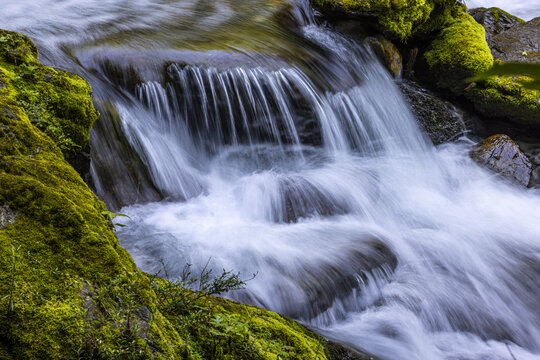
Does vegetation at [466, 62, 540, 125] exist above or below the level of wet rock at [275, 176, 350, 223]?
above

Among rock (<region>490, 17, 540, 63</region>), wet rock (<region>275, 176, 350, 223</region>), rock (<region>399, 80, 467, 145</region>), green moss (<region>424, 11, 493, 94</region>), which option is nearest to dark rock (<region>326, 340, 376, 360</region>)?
wet rock (<region>275, 176, 350, 223</region>)

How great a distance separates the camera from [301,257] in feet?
17.4

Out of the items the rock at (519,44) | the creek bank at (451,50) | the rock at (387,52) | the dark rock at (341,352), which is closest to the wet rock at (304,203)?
the dark rock at (341,352)

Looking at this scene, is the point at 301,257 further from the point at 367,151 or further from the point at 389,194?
the point at 367,151

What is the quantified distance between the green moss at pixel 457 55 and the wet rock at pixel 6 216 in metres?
10.1

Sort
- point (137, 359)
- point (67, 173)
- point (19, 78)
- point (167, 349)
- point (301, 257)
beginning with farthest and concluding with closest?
point (301, 257) < point (19, 78) < point (67, 173) < point (167, 349) < point (137, 359)

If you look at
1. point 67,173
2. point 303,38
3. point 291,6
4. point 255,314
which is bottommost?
point 255,314

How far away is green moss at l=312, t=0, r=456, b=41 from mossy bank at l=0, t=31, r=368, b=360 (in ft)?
27.5

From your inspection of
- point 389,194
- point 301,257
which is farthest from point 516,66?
point 301,257

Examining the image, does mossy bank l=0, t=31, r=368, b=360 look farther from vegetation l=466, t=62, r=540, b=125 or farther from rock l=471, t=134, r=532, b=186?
vegetation l=466, t=62, r=540, b=125

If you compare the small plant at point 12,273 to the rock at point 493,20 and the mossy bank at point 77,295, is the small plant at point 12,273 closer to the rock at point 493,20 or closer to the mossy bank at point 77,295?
the mossy bank at point 77,295

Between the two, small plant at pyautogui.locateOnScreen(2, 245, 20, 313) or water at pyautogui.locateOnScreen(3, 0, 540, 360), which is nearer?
small plant at pyautogui.locateOnScreen(2, 245, 20, 313)

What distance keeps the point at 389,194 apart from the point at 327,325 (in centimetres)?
Result: 380

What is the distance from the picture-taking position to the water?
4.82 m
